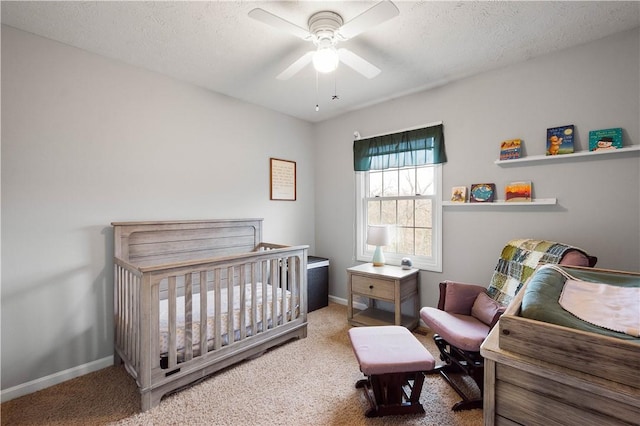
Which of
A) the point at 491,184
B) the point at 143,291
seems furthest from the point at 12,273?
the point at 491,184

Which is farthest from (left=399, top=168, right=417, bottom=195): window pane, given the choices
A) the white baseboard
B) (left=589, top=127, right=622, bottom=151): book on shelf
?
the white baseboard

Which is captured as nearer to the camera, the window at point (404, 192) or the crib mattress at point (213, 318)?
the crib mattress at point (213, 318)

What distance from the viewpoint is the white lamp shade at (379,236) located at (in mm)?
2992

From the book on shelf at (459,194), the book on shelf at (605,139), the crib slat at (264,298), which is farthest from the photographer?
the book on shelf at (459,194)

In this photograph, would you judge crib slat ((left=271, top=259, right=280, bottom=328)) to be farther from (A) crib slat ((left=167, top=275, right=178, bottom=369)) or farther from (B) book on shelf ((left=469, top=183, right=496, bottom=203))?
(B) book on shelf ((left=469, top=183, right=496, bottom=203))

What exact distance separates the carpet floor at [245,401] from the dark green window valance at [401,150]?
76.8 inches

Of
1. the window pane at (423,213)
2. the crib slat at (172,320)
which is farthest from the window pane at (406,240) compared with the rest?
the crib slat at (172,320)

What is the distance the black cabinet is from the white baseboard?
75.2 inches

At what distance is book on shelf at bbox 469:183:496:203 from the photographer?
2.48 m

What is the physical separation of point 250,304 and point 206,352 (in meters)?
0.47

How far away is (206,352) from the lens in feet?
6.55

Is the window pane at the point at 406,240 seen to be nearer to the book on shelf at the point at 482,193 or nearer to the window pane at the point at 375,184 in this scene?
the window pane at the point at 375,184

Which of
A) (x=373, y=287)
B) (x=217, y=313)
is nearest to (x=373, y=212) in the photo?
(x=373, y=287)

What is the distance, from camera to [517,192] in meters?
2.33
